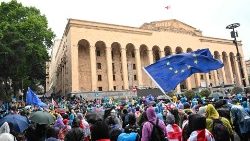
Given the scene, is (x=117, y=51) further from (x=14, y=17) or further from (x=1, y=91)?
(x=1, y=91)

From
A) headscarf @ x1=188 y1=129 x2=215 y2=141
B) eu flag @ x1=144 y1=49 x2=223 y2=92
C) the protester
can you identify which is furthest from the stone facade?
headscarf @ x1=188 y1=129 x2=215 y2=141

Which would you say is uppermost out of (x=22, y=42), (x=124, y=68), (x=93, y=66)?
(x=22, y=42)

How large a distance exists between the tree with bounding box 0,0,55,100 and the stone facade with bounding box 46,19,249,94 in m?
3.93

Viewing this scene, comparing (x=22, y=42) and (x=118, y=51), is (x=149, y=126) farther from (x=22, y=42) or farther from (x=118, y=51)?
(x=118, y=51)

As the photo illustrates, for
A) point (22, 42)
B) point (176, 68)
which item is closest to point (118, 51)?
point (22, 42)

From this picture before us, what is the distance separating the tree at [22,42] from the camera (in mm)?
28891

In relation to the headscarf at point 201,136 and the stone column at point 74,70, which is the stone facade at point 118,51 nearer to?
the stone column at point 74,70

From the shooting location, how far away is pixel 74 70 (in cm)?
3916

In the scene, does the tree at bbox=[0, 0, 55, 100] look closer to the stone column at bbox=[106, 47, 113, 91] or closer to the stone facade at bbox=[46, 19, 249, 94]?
the stone facade at bbox=[46, 19, 249, 94]

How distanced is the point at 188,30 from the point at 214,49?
6.00 m

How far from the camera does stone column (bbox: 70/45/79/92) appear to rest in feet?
128

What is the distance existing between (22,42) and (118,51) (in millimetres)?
19065

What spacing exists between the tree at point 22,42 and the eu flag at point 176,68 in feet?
74.5

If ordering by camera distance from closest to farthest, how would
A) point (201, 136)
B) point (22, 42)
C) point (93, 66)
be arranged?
point (201, 136)
point (22, 42)
point (93, 66)
